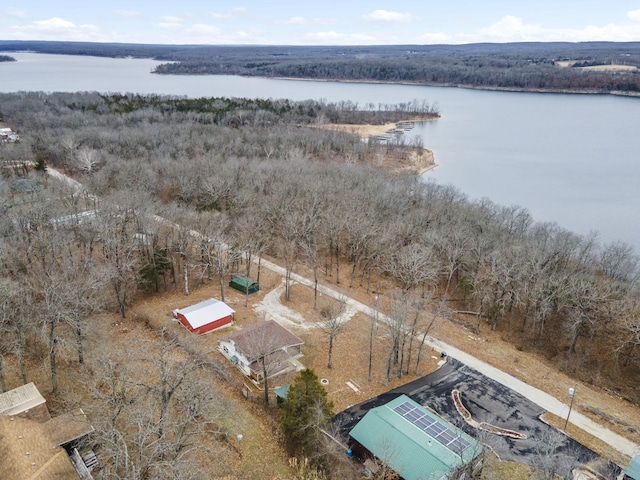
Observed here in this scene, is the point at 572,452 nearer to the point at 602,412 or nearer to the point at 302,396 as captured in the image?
the point at 602,412

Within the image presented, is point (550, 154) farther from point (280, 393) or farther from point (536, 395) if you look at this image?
point (280, 393)

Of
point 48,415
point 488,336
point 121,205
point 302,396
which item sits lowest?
point 488,336

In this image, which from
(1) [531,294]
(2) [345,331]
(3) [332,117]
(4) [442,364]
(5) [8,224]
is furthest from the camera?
(3) [332,117]

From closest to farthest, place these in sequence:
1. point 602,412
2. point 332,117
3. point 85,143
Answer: point 602,412
point 85,143
point 332,117

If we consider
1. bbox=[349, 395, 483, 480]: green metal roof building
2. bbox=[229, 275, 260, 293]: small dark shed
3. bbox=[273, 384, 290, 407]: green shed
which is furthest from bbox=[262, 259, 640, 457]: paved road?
bbox=[273, 384, 290, 407]: green shed

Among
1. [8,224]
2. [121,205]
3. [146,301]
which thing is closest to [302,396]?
[146,301]

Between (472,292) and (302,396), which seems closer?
(302,396)

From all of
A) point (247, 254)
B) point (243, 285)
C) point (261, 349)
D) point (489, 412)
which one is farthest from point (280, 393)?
point (247, 254)
